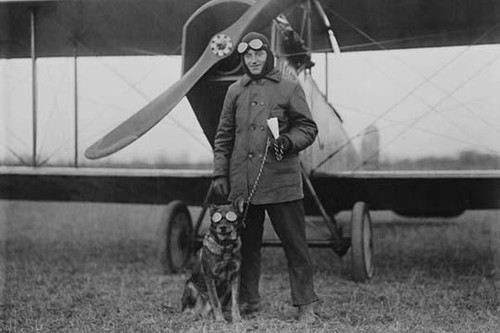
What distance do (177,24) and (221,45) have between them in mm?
1447

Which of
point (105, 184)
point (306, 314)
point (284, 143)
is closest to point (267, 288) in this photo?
point (306, 314)

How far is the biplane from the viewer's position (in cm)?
429

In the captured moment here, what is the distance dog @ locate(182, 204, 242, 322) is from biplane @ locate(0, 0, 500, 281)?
71cm

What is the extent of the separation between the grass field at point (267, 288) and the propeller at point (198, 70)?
1160 mm

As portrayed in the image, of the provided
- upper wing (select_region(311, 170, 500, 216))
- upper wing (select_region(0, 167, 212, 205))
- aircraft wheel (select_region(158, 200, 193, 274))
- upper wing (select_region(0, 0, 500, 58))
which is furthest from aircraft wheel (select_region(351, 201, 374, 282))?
aircraft wheel (select_region(158, 200, 193, 274))

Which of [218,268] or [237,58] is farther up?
[237,58]

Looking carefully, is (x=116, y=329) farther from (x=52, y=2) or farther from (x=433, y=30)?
(x=433, y=30)

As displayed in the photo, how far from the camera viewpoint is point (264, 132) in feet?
12.8

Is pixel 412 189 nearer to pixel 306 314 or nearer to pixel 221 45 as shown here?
pixel 306 314

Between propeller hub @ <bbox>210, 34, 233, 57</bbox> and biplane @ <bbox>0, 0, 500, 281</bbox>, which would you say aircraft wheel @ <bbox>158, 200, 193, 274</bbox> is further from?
propeller hub @ <bbox>210, 34, 233, 57</bbox>

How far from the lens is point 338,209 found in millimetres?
7438

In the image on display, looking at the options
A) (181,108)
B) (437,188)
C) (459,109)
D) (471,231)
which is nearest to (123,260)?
(181,108)

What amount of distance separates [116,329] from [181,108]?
3.08 metres

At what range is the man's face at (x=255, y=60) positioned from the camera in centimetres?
387
